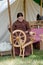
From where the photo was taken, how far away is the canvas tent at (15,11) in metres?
7.05

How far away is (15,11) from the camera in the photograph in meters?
7.27

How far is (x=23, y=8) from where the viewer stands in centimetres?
743

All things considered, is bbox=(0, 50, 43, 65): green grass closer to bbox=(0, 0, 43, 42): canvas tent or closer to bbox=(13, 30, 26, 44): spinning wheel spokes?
bbox=(13, 30, 26, 44): spinning wheel spokes

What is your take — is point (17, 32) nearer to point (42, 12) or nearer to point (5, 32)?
point (5, 32)

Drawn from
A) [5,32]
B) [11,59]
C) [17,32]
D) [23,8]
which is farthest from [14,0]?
[11,59]

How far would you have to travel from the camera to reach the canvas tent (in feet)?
23.1

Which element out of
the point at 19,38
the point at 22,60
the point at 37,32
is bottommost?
the point at 22,60

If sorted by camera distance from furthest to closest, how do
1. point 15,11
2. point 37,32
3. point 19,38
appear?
point 15,11 < point 37,32 < point 19,38

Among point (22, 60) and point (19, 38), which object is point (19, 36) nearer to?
point (19, 38)

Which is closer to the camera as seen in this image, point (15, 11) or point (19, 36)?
point (19, 36)

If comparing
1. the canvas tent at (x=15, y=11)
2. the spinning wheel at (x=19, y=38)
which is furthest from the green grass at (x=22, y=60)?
the canvas tent at (x=15, y=11)

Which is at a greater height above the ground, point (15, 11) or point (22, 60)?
point (15, 11)

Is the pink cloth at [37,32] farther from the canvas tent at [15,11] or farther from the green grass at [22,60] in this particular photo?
the canvas tent at [15,11]

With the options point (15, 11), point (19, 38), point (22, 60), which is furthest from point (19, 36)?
point (15, 11)
